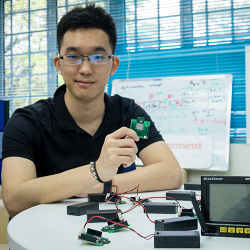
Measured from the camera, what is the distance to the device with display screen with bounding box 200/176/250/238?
0.79 metres

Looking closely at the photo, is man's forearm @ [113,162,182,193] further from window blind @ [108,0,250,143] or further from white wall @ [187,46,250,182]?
window blind @ [108,0,250,143]

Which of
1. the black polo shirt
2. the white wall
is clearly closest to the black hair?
the black polo shirt

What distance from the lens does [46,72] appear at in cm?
416

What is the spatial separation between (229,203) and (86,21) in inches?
41.4

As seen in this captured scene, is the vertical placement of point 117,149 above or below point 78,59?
below

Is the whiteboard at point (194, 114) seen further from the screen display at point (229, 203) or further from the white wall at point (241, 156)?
the screen display at point (229, 203)

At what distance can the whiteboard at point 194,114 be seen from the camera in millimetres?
3186

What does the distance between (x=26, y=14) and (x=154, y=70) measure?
192 cm

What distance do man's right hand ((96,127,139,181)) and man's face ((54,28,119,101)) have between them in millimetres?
450

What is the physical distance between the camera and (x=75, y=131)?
5.02ft

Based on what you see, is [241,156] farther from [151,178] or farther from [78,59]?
[78,59]

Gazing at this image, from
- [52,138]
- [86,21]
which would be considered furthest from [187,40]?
[52,138]

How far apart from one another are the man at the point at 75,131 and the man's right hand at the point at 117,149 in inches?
6.2

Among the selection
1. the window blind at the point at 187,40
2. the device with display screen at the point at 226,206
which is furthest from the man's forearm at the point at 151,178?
the window blind at the point at 187,40
